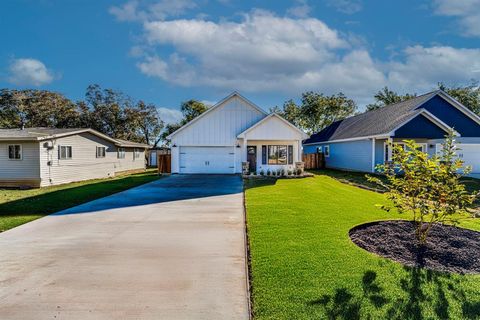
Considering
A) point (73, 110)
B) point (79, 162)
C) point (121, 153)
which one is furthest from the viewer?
point (73, 110)

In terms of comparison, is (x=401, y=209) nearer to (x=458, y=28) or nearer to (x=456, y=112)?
(x=458, y=28)

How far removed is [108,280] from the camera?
4.19 metres

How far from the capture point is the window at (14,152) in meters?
16.5

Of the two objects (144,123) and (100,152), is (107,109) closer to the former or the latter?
(144,123)

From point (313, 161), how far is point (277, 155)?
8394 mm

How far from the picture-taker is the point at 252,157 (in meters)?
22.0

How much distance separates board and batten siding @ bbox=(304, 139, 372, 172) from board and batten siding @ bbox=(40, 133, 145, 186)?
1929 centimetres

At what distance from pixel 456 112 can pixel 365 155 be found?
7.75 meters

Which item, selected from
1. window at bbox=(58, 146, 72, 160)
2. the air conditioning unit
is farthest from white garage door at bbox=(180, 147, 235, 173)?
the air conditioning unit

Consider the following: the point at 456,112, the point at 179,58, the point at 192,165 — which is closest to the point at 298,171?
the point at 192,165

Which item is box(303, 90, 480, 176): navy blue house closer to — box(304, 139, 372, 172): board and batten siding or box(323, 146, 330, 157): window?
box(304, 139, 372, 172): board and batten siding

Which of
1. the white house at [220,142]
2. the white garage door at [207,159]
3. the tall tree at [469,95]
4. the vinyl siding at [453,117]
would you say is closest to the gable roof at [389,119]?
the vinyl siding at [453,117]

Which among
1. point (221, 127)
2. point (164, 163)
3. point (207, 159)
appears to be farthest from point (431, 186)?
point (164, 163)

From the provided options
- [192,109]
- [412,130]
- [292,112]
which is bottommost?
[412,130]
